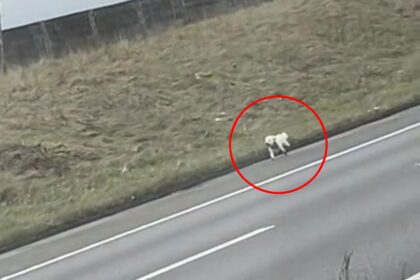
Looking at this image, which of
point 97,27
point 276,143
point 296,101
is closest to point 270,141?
point 276,143

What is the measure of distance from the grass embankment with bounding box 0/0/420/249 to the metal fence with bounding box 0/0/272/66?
41 centimetres

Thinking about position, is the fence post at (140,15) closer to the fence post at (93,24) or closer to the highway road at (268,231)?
the fence post at (93,24)

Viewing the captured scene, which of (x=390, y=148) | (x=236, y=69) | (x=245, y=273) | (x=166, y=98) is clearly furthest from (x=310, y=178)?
(x=236, y=69)

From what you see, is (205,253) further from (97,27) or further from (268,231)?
(97,27)

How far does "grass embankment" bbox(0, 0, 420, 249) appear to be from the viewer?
13.0 m

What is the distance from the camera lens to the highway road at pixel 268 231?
810 centimetres

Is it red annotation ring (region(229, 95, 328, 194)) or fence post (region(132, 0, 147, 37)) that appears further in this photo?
fence post (region(132, 0, 147, 37))

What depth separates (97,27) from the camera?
1948 centimetres

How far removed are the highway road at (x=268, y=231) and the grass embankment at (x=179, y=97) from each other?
0.87 m

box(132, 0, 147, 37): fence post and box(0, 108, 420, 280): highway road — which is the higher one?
box(132, 0, 147, 37): fence post

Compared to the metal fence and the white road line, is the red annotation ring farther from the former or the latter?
the metal fence

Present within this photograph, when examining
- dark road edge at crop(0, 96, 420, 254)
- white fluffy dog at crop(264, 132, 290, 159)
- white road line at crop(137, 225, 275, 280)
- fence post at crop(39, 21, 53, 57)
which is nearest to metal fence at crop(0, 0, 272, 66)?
fence post at crop(39, 21, 53, 57)

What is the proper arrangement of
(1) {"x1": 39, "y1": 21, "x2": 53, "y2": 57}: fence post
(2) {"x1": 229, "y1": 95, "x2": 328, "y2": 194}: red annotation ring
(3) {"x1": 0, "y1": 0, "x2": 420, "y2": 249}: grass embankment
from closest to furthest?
(2) {"x1": 229, "y1": 95, "x2": 328, "y2": 194}: red annotation ring < (3) {"x1": 0, "y1": 0, "x2": 420, "y2": 249}: grass embankment < (1) {"x1": 39, "y1": 21, "x2": 53, "y2": 57}: fence post

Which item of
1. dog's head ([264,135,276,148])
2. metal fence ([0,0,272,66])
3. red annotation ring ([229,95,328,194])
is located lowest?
red annotation ring ([229,95,328,194])
